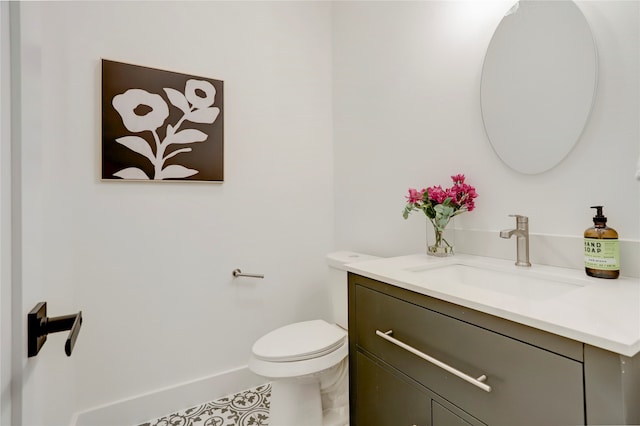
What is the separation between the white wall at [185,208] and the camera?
1441 millimetres

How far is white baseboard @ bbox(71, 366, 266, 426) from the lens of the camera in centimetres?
150

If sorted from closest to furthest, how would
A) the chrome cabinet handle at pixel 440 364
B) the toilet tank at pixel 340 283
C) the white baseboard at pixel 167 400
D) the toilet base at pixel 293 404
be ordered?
the chrome cabinet handle at pixel 440 364
the toilet base at pixel 293 404
the white baseboard at pixel 167 400
the toilet tank at pixel 340 283

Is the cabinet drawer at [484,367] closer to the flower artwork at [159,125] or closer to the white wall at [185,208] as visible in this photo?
the white wall at [185,208]

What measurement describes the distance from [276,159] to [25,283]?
1610 mm

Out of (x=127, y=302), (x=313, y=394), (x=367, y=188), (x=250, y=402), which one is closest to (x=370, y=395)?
(x=313, y=394)

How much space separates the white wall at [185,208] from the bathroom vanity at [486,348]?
935mm

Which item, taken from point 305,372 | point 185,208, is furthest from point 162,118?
point 305,372

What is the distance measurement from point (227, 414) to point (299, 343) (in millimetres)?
683

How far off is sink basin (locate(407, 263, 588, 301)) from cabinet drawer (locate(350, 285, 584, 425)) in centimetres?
15

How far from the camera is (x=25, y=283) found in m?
0.48

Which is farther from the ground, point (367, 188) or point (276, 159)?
point (276, 159)

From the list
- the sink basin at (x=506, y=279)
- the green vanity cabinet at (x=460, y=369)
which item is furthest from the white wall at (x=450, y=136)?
the green vanity cabinet at (x=460, y=369)

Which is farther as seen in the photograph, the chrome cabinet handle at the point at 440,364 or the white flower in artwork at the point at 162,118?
the white flower in artwork at the point at 162,118

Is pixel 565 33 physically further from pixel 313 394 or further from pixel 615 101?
pixel 313 394
